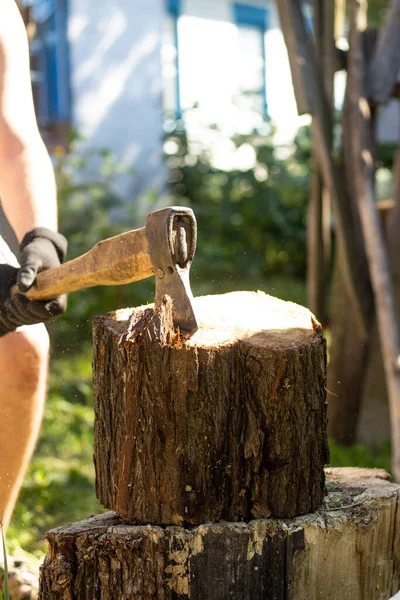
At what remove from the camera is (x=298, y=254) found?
8.13m

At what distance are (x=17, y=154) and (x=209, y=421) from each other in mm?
1317

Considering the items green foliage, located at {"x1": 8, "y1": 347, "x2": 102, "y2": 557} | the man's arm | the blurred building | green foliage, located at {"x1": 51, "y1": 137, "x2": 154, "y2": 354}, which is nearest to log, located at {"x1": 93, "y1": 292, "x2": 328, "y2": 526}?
the man's arm

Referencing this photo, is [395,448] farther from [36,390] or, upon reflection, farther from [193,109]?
[193,109]

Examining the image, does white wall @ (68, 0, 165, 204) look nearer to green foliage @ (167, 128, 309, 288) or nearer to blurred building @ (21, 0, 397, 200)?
blurred building @ (21, 0, 397, 200)

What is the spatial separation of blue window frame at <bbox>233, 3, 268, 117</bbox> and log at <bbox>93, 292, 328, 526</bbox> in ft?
24.9

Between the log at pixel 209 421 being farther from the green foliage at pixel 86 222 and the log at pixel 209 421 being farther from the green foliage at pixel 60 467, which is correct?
the green foliage at pixel 86 222

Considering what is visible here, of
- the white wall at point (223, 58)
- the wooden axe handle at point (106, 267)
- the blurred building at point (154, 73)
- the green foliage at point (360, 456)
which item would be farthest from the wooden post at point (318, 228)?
the white wall at point (223, 58)

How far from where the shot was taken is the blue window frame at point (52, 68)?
23.7ft

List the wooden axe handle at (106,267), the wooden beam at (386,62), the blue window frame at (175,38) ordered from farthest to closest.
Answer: the blue window frame at (175,38)
the wooden beam at (386,62)
the wooden axe handle at (106,267)

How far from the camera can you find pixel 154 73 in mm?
7840

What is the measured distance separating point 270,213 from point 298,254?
22.2 inches

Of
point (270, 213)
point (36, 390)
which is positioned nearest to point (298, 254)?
point (270, 213)

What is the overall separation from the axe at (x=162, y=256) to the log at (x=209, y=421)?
0.24 feet

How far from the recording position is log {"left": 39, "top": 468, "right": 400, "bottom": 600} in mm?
1694
